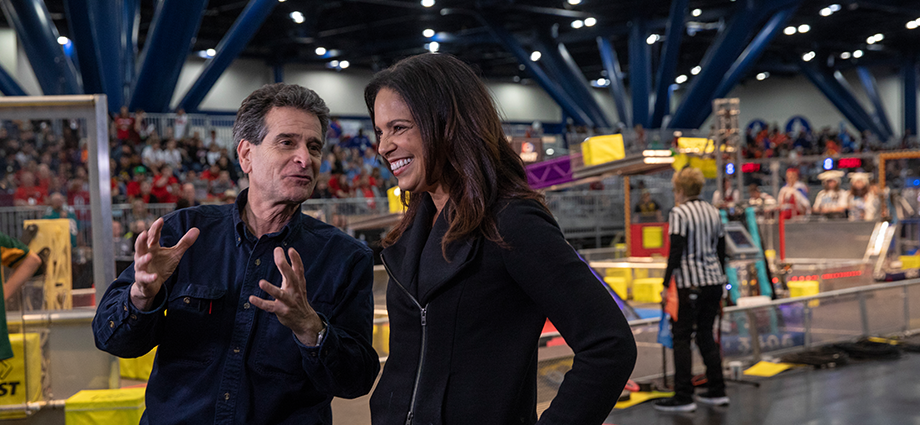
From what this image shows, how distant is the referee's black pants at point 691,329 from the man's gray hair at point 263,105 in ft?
15.0

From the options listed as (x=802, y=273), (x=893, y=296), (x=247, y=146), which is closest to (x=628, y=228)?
(x=802, y=273)

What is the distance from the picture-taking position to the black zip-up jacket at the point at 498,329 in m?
1.51

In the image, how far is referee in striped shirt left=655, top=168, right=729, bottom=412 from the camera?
6.04 metres

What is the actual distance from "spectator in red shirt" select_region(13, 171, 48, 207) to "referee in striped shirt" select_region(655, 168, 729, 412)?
4762mm

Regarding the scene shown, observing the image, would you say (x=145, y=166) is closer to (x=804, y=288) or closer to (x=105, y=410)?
(x=105, y=410)

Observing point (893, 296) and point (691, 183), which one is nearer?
point (691, 183)

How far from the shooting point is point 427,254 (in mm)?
1713

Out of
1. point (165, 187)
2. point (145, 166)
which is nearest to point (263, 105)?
point (165, 187)

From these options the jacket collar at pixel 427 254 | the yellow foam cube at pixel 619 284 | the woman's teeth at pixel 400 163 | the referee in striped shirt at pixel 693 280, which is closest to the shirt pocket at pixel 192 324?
the jacket collar at pixel 427 254

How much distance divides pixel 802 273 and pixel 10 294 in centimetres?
973

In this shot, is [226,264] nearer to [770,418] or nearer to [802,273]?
[770,418]

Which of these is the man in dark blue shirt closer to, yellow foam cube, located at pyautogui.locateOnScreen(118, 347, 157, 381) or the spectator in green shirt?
the spectator in green shirt

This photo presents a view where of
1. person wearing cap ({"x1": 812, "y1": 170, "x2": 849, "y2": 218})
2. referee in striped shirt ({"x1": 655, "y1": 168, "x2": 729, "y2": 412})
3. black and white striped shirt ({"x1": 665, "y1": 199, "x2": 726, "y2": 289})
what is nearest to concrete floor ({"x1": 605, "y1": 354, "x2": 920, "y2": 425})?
referee in striped shirt ({"x1": 655, "y1": 168, "x2": 729, "y2": 412})

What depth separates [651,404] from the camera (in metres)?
6.47
